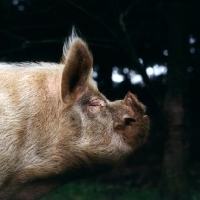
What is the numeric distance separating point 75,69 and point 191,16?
6.25m

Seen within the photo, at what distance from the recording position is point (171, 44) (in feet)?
30.2

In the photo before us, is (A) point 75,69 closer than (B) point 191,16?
Yes

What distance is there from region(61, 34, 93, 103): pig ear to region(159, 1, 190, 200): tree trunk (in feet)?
15.8

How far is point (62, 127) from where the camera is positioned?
13.5 feet

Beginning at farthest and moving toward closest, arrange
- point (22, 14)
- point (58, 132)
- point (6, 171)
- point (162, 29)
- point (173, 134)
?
point (162, 29), point (22, 14), point (173, 134), point (58, 132), point (6, 171)

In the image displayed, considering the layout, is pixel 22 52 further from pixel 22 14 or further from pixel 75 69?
pixel 75 69

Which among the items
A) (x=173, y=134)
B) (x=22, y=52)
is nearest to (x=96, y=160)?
(x=173, y=134)

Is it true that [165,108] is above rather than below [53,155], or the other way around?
above

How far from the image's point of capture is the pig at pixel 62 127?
4.00 m

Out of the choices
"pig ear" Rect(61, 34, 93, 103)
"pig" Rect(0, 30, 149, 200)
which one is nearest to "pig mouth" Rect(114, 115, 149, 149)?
"pig" Rect(0, 30, 149, 200)

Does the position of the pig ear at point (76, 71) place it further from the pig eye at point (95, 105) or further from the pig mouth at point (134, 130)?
the pig mouth at point (134, 130)

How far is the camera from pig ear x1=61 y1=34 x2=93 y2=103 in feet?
13.6

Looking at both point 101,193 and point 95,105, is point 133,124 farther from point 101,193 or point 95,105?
point 101,193

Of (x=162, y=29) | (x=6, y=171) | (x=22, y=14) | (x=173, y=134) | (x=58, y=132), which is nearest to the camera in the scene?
(x=6, y=171)
